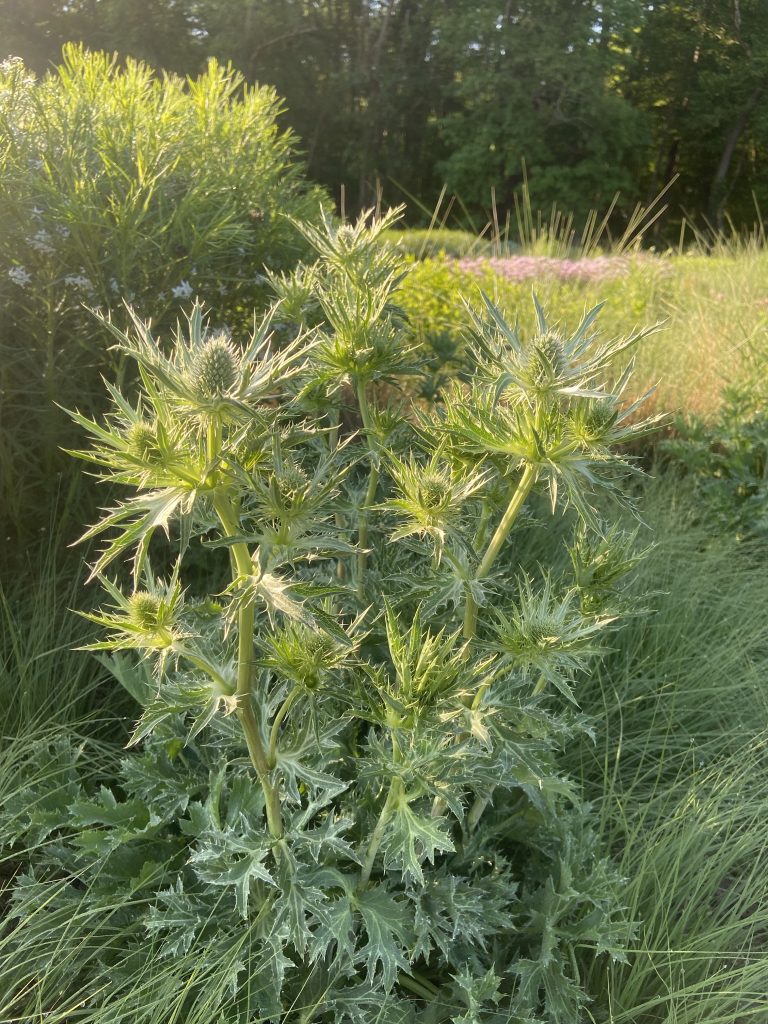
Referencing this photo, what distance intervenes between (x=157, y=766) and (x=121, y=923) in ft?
1.05

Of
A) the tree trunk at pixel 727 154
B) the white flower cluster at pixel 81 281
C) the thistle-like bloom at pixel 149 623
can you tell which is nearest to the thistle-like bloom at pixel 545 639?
the thistle-like bloom at pixel 149 623

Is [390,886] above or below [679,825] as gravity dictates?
above

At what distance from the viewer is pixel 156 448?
1000 mm

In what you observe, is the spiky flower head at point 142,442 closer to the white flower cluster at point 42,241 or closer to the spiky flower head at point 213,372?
the spiky flower head at point 213,372

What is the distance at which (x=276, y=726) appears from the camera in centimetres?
125

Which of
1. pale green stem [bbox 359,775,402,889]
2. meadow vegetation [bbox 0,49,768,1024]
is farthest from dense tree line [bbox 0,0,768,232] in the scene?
pale green stem [bbox 359,775,402,889]

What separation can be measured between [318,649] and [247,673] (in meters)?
0.12

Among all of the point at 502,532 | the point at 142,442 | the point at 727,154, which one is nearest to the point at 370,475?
the point at 502,532

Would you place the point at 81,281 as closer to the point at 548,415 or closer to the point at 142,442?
the point at 142,442

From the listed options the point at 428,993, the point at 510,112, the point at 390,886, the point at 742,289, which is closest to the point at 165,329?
the point at 390,886

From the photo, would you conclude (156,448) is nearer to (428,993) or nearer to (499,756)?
(499,756)

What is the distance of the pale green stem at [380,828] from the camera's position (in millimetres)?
1290

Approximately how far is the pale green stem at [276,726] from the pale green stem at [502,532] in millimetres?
317

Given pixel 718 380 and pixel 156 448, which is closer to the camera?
pixel 156 448
